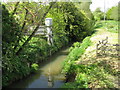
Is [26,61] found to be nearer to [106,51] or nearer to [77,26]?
A: [106,51]

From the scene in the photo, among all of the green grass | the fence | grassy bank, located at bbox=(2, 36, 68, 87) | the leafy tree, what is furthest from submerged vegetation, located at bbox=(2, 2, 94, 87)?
the green grass

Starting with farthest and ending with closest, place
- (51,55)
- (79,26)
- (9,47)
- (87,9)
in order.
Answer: (87,9) → (79,26) → (51,55) → (9,47)

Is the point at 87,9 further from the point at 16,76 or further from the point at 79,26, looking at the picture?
the point at 16,76

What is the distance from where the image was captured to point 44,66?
31.2ft

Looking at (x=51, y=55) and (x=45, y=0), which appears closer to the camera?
(x=45, y=0)

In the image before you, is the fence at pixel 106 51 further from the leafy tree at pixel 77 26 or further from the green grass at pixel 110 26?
the green grass at pixel 110 26

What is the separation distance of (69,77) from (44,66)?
10.5ft

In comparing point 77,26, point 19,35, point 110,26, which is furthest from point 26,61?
point 110,26

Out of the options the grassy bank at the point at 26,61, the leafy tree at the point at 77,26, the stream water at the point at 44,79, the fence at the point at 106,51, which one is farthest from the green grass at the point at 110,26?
the stream water at the point at 44,79

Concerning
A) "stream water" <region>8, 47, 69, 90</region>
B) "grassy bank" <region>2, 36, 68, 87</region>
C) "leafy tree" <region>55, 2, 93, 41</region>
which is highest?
"leafy tree" <region>55, 2, 93, 41</region>

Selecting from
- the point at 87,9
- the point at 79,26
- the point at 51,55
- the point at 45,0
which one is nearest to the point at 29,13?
the point at 45,0

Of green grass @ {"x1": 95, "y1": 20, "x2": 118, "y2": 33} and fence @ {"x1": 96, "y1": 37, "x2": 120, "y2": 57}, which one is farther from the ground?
green grass @ {"x1": 95, "y1": 20, "x2": 118, "y2": 33}

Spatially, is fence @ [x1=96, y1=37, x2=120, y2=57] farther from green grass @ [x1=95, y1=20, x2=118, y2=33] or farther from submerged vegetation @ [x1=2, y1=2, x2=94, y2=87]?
green grass @ [x1=95, y1=20, x2=118, y2=33]

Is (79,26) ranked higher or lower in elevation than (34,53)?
higher
